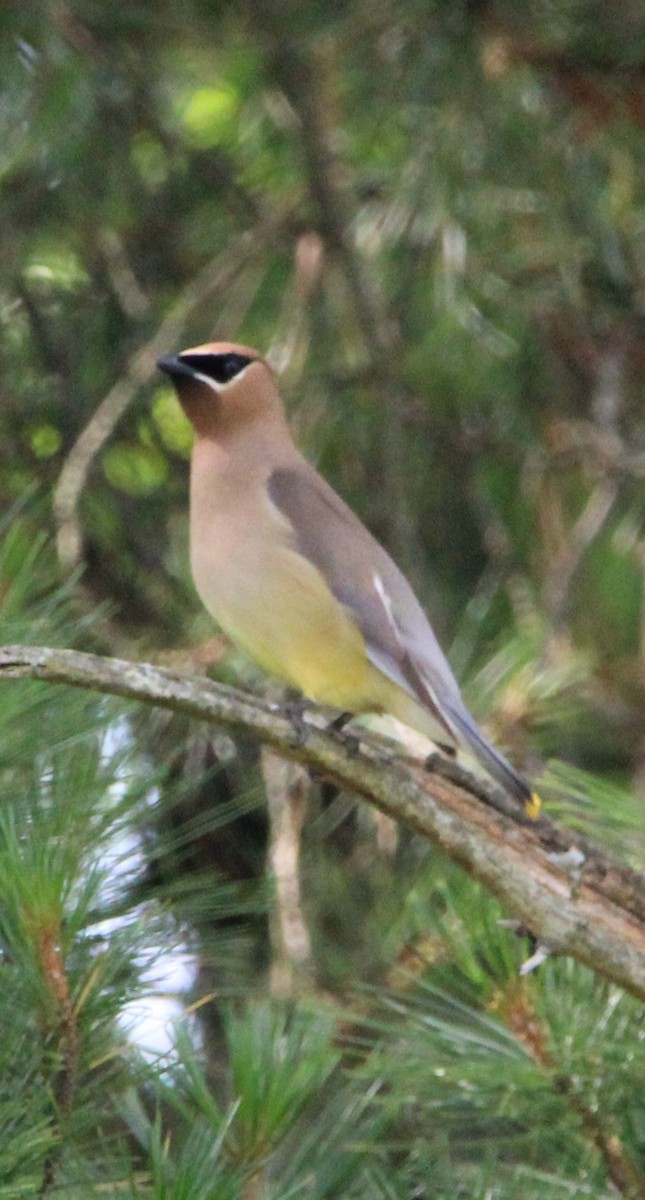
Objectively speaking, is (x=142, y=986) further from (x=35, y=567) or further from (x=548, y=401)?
(x=548, y=401)

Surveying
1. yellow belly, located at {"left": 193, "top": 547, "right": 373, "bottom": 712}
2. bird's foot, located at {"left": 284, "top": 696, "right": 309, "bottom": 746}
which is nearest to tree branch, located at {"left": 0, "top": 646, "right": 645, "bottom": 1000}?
bird's foot, located at {"left": 284, "top": 696, "right": 309, "bottom": 746}

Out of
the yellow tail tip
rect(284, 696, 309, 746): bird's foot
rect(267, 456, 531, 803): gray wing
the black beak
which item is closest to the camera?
rect(284, 696, 309, 746): bird's foot

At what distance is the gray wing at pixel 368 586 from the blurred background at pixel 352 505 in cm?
17

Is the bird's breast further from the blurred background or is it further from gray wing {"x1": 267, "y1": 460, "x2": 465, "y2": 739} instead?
the blurred background

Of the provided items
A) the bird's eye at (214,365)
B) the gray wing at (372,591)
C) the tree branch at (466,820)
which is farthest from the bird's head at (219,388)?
the tree branch at (466,820)

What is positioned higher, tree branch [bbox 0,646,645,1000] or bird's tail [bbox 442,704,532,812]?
tree branch [bbox 0,646,645,1000]

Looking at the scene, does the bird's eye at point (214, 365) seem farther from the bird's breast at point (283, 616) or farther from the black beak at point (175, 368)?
the bird's breast at point (283, 616)

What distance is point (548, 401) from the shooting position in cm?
445

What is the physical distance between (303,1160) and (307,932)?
3.68ft

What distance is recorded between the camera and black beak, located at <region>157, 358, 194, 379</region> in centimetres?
354

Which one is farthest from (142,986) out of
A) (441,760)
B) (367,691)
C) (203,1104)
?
(367,691)

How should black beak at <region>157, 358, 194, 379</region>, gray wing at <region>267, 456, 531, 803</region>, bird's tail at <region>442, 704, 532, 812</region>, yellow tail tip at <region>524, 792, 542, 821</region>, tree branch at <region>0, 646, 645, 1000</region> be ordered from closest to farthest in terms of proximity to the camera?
tree branch at <region>0, 646, 645, 1000</region> < yellow tail tip at <region>524, 792, 542, 821</region> < bird's tail at <region>442, 704, 532, 812</region> < gray wing at <region>267, 456, 531, 803</region> < black beak at <region>157, 358, 194, 379</region>

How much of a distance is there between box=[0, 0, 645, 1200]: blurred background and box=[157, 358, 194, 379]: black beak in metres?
0.28

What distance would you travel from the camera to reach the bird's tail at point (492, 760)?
266cm
